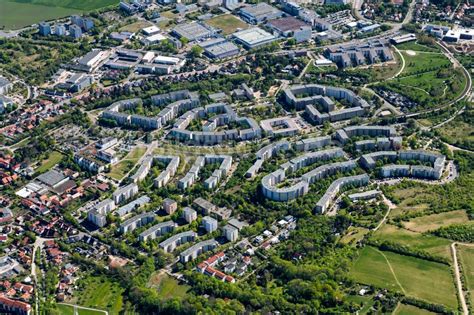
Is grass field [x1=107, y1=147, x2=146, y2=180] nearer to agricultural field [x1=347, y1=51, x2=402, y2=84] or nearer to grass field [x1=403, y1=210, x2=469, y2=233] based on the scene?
grass field [x1=403, y1=210, x2=469, y2=233]

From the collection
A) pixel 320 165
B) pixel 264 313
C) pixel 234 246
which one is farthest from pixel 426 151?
pixel 264 313

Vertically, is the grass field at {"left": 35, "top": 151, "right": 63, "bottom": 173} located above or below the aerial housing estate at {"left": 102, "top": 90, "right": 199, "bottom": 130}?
below

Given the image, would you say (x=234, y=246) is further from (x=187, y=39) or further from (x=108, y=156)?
(x=187, y=39)

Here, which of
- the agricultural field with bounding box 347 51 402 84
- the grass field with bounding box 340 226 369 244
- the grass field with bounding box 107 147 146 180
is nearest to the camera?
the grass field with bounding box 340 226 369 244

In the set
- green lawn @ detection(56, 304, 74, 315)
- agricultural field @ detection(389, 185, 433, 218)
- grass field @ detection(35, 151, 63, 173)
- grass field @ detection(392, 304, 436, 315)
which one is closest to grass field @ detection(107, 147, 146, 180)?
grass field @ detection(35, 151, 63, 173)

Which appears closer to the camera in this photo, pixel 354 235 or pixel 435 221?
pixel 354 235

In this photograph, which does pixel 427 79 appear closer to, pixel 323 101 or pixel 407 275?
pixel 323 101

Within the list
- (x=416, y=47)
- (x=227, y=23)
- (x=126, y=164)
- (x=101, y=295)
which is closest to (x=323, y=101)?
(x=416, y=47)

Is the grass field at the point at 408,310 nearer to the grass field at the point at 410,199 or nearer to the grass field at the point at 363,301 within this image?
the grass field at the point at 363,301
